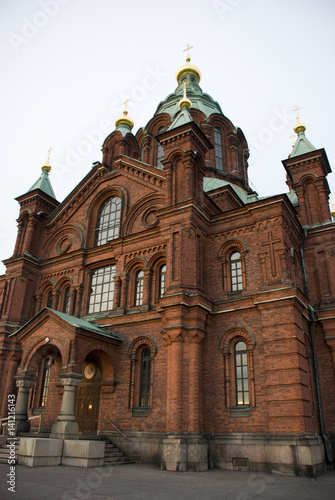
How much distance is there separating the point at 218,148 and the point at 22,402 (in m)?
20.7

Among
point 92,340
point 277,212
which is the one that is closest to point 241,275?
point 277,212

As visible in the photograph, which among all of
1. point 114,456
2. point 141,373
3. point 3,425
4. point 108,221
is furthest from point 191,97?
point 114,456

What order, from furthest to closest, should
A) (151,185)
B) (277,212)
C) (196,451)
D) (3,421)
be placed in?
1. (151,185)
2. (3,421)
3. (277,212)
4. (196,451)

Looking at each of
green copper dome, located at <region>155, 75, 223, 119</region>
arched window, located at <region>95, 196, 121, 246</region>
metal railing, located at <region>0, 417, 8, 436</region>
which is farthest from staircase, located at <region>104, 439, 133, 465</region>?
green copper dome, located at <region>155, 75, 223, 119</region>

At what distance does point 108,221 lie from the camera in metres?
21.7

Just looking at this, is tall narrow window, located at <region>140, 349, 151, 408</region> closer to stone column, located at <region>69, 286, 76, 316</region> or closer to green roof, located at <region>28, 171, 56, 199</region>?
stone column, located at <region>69, 286, 76, 316</region>

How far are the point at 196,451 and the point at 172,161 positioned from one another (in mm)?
11588

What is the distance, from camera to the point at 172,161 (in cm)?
1838

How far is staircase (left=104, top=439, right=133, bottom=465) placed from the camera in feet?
46.9

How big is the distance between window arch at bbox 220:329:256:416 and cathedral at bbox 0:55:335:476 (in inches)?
1.6

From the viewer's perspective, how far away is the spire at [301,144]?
21612 mm

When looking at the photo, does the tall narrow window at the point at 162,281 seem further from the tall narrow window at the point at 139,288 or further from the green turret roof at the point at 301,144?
the green turret roof at the point at 301,144

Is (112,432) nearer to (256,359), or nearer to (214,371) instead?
(214,371)

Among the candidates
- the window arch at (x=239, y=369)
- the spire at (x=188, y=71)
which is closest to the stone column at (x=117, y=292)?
the window arch at (x=239, y=369)
